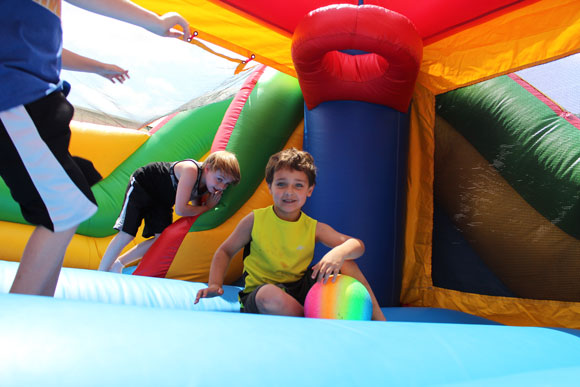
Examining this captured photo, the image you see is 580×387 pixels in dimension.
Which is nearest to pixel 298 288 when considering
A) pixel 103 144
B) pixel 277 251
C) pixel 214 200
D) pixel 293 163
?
pixel 277 251

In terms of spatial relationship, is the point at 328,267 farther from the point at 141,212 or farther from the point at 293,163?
the point at 141,212

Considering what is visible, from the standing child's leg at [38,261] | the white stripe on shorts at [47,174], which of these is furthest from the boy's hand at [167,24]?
the standing child's leg at [38,261]

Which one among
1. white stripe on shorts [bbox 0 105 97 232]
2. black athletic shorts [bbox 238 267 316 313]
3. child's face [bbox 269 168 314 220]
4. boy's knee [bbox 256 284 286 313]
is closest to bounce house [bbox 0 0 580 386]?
black athletic shorts [bbox 238 267 316 313]

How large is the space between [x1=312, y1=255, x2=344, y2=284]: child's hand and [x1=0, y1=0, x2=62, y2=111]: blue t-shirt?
0.69 m

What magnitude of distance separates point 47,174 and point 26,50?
0.19 meters

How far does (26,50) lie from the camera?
711mm

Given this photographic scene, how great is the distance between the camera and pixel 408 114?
1.95 metres

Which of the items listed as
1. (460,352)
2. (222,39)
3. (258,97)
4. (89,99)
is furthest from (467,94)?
(89,99)

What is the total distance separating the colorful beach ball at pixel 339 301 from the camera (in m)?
1.08

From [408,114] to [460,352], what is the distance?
55.1 inches

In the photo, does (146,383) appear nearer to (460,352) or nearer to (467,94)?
(460,352)

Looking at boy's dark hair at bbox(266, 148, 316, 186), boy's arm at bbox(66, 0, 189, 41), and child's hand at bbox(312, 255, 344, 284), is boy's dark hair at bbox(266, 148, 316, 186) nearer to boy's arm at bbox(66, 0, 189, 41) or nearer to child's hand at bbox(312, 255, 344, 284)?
child's hand at bbox(312, 255, 344, 284)

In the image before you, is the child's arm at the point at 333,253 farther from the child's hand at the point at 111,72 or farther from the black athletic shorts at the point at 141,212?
the black athletic shorts at the point at 141,212

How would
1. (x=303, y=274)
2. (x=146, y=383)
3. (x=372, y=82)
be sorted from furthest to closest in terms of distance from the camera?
(x=372, y=82)
(x=303, y=274)
(x=146, y=383)
